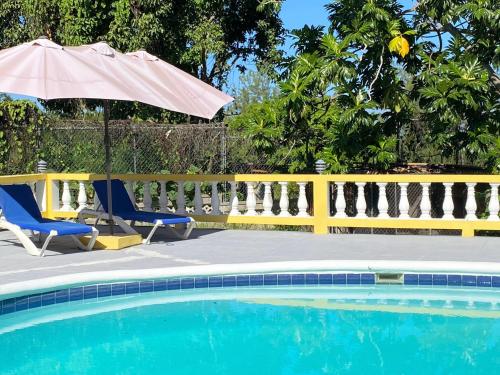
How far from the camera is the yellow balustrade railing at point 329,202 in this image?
11.9 meters

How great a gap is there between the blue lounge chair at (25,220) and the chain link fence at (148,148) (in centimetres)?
662

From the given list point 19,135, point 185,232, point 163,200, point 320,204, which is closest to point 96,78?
point 185,232

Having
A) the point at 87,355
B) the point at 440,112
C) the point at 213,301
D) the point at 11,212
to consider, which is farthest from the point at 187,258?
the point at 440,112

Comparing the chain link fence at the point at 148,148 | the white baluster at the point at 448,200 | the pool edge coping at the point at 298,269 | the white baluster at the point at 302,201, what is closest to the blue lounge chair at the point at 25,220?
the pool edge coping at the point at 298,269

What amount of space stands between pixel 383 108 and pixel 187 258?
612 centimetres

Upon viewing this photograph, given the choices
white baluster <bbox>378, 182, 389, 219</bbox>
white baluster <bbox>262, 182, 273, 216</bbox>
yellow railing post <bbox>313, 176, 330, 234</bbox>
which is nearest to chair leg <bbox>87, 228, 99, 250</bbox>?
white baluster <bbox>262, 182, 273, 216</bbox>

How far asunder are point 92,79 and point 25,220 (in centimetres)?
238

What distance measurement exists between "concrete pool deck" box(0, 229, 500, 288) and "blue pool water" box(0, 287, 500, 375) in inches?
23.6

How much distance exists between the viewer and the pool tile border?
28.6 ft

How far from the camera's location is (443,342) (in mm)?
7340

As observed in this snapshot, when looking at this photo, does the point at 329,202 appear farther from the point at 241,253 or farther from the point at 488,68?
the point at 488,68

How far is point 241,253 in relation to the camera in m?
10.6

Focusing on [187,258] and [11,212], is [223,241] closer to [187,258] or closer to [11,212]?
[187,258]

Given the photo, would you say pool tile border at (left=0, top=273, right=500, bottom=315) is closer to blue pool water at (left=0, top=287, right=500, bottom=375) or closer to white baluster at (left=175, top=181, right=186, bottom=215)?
blue pool water at (left=0, top=287, right=500, bottom=375)
